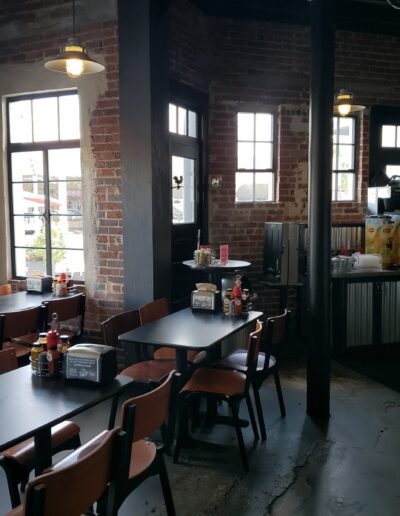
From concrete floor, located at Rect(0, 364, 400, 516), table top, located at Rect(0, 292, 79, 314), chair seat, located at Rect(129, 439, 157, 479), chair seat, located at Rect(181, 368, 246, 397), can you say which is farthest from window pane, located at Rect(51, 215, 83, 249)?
chair seat, located at Rect(129, 439, 157, 479)

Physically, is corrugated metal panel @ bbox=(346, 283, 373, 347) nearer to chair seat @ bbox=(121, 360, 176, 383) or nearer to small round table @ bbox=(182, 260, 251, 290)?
small round table @ bbox=(182, 260, 251, 290)

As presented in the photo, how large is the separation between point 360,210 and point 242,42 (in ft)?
8.04

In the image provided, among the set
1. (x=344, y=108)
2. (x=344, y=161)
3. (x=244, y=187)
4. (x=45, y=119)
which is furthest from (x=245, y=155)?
(x=45, y=119)

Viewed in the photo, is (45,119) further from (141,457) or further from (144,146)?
(141,457)

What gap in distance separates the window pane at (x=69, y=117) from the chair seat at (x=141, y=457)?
3.25 m

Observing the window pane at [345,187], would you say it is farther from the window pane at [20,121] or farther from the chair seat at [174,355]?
the window pane at [20,121]

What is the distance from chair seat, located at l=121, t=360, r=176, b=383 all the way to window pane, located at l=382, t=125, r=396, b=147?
445 cm

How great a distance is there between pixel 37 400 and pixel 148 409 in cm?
47

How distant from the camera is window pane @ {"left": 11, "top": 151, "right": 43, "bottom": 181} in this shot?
5098mm

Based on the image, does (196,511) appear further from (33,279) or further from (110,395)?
(33,279)

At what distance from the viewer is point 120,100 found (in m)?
4.48

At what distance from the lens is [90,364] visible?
2385mm

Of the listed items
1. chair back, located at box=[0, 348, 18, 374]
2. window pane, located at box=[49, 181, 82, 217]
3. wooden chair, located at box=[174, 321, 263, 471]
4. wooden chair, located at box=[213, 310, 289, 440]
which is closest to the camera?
chair back, located at box=[0, 348, 18, 374]

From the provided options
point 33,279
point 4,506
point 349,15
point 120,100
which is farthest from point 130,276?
point 349,15
